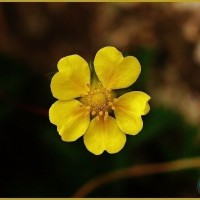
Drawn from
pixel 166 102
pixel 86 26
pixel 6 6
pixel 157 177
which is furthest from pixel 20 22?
pixel 157 177

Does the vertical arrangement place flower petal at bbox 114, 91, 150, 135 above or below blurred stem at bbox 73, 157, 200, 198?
below

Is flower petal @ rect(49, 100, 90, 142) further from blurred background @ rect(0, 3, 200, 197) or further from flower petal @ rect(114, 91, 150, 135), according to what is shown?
blurred background @ rect(0, 3, 200, 197)

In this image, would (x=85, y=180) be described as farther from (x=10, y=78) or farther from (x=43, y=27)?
(x=43, y=27)

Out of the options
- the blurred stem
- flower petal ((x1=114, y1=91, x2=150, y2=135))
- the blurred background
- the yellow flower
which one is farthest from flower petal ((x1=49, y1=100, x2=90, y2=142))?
the blurred stem

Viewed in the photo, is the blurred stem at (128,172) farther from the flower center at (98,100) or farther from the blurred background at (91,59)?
the flower center at (98,100)

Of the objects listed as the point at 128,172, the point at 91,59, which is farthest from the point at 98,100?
the point at 91,59

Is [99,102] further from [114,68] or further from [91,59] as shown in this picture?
[91,59]
